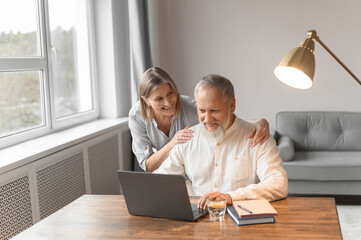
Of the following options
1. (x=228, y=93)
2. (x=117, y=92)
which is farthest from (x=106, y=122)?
(x=228, y=93)

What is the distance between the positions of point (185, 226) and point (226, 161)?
1.80 ft

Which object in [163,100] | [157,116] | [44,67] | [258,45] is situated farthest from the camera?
[258,45]

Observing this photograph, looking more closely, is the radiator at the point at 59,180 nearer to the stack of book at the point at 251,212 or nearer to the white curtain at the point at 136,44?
the white curtain at the point at 136,44

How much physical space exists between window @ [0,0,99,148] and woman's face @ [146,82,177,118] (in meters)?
0.95

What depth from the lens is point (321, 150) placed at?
4.67 metres


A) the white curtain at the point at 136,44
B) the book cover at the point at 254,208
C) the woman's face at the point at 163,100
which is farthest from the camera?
the white curtain at the point at 136,44

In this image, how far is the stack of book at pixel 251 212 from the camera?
1.70 metres

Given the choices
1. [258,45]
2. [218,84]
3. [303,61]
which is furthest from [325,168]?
[303,61]

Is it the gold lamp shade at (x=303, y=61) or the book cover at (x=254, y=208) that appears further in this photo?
the gold lamp shade at (x=303, y=61)

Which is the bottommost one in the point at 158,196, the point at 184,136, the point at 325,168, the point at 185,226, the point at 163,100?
the point at 325,168

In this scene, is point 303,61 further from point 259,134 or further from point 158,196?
point 158,196

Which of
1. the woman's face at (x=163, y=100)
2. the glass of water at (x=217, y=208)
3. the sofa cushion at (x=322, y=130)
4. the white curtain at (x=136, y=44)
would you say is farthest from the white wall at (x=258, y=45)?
the glass of water at (x=217, y=208)

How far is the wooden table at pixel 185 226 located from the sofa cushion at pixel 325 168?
2241 millimetres

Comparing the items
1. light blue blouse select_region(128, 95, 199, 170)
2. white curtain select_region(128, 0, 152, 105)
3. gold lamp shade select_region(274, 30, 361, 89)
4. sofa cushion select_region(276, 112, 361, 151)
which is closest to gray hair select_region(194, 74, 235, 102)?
gold lamp shade select_region(274, 30, 361, 89)
